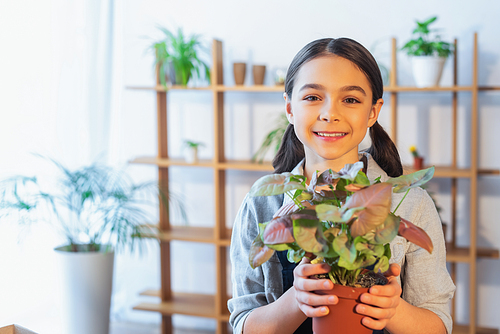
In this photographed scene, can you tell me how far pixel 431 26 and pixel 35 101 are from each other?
2329 millimetres

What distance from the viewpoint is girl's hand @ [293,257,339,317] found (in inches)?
30.5

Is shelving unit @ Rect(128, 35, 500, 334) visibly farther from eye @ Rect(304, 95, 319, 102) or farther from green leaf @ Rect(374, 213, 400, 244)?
green leaf @ Rect(374, 213, 400, 244)

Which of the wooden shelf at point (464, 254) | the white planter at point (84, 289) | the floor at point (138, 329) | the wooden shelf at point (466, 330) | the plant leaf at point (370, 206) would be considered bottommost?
the floor at point (138, 329)

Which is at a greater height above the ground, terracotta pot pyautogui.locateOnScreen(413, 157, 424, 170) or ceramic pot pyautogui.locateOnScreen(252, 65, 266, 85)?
ceramic pot pyautogui.locateOnScreen(252, 65, 266, 85)

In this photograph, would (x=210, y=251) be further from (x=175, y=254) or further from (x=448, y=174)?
(x=448, y=174)

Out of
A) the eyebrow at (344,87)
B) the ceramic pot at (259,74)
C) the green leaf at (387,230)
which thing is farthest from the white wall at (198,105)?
the green leaf at (387,230)

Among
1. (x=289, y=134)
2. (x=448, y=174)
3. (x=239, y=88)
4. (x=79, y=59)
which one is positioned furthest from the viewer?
(x=79, y=59)

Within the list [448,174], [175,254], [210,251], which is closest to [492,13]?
[448,174]

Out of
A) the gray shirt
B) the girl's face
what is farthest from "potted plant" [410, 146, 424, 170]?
the girl's face

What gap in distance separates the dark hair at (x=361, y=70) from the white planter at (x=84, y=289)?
5.45 ft

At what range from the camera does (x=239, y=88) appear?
9.32 ft

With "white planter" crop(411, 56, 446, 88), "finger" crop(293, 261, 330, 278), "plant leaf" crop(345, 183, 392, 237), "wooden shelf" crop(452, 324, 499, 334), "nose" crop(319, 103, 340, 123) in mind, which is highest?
"white planter" crop(411, 56, 446, 88)

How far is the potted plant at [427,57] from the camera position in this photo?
2.60 m

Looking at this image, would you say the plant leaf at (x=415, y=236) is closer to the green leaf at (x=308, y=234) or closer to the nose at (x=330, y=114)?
the green leaf at (x=308, y=234)
